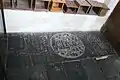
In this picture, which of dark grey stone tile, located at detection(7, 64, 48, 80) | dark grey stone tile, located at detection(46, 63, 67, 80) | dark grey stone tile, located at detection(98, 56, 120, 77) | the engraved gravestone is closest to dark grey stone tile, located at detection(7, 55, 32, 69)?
dark grey stone tile, located at detection(7, 64, 48, 80)

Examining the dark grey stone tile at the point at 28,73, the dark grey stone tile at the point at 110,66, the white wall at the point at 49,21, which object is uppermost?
the white wall at the point at 49,21

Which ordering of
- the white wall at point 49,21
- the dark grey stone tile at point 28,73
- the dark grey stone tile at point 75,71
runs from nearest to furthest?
the dark grey stone tile at point 28,73 → the dark grey stone tile at point 75,71 → the white wall at point 49,21

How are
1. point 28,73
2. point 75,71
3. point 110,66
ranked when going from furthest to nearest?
1. point 110,66
2. point 75,71
3. point 28,73

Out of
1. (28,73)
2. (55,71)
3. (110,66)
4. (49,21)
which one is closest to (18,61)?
(28,73)

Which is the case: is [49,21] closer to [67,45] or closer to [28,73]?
[67,45]

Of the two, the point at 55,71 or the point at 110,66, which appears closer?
the point at 55,71

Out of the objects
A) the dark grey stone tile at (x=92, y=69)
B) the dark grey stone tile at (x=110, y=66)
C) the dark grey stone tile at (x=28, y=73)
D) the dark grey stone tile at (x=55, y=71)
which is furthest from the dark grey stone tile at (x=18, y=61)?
the dark grey stone tile at (x=110, y=66)

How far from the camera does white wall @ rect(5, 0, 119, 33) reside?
1.48 metres

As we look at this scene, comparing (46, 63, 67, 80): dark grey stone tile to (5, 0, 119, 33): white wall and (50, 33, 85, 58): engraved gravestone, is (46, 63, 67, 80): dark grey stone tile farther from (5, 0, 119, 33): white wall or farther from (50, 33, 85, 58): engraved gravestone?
(5, 0, 119, 33): white wall

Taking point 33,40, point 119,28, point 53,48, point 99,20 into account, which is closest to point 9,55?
point 33,40

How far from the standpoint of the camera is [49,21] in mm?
1619

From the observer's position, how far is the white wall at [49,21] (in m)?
1.48

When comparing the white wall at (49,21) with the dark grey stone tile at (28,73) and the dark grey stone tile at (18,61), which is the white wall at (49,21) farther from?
the dark grey stone tile at (28,73)

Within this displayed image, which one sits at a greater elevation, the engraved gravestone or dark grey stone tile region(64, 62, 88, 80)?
the engraved gravestone
